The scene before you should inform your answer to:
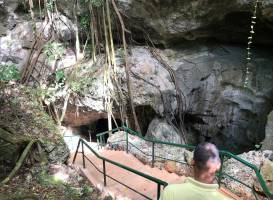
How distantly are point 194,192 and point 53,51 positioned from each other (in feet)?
26.8

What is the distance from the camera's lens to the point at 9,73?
900 cm

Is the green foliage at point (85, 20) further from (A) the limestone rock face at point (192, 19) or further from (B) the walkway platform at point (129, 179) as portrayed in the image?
(B) the walkway platform at point (129, 179)

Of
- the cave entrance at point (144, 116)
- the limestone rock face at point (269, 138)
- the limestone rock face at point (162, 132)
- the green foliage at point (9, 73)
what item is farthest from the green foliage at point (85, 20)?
the limestone rock face at point (269, 138)

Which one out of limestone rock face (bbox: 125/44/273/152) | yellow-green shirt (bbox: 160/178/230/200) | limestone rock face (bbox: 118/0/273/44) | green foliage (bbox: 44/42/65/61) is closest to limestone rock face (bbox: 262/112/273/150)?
limestone rock face (bbox: 125/44/273/152)

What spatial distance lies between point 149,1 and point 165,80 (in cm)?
211

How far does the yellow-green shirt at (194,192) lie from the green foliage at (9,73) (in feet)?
25.8

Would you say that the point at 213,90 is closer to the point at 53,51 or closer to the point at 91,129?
the point at 91,129

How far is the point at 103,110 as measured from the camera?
8.96 meters

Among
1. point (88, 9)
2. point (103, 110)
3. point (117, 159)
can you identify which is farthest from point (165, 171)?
point (88, 9)

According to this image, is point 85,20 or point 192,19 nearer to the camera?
point 192,19

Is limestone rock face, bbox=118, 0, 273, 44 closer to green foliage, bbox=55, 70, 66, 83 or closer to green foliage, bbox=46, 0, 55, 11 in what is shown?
green foliage, bbox=46, 0, 55, 11

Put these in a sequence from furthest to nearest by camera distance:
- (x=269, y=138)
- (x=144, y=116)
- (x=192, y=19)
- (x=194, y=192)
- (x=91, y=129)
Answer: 1. (x=91, y=129)
2. (x=144, y=116)
3. (x=192, y=19)
4. (x=269, y=138)
5. (x=194, y=192)

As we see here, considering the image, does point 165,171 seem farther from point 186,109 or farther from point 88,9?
point 88,9

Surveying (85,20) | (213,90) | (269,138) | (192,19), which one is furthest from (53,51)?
(269,138)
